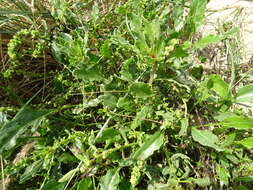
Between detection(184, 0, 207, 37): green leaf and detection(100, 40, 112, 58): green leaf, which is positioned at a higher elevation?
detection(184, 0, 207, 37): green leaf

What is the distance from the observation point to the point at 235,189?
45.3 inches

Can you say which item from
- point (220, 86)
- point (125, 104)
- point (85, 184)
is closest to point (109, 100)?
point (125, 104)

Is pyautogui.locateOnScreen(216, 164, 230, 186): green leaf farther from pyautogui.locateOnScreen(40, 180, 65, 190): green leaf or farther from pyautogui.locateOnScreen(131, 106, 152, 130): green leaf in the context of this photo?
pyautogui.locateOnScreen(40, 180, 65, 190): green leaf

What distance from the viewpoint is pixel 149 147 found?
3.39ft

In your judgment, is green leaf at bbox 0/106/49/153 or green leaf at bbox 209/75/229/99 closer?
green leaf at bbox 0/106/49/153

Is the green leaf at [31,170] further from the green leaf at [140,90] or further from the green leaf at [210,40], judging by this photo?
the green leaf at [210,40]

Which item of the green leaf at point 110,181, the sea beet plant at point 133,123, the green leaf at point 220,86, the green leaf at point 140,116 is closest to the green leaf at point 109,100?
the sea beet plant at point 133,123

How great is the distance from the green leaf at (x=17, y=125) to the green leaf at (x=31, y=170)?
0.11 metres

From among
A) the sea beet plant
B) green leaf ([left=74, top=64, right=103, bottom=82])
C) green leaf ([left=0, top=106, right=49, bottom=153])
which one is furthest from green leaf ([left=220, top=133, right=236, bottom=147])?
green leaf ([left=0, top=106, right=49, bottom=153])

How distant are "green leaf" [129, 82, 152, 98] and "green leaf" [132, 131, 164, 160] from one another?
A: 14 cm

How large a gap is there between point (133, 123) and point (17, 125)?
401 mm

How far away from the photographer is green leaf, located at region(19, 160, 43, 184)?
1055 millimetres

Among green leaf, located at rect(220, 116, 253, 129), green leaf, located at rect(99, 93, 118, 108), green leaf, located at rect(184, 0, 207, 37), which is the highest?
green leaf, located at rect(184, 0, 207, 37)

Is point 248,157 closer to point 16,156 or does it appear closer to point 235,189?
point 235,189
